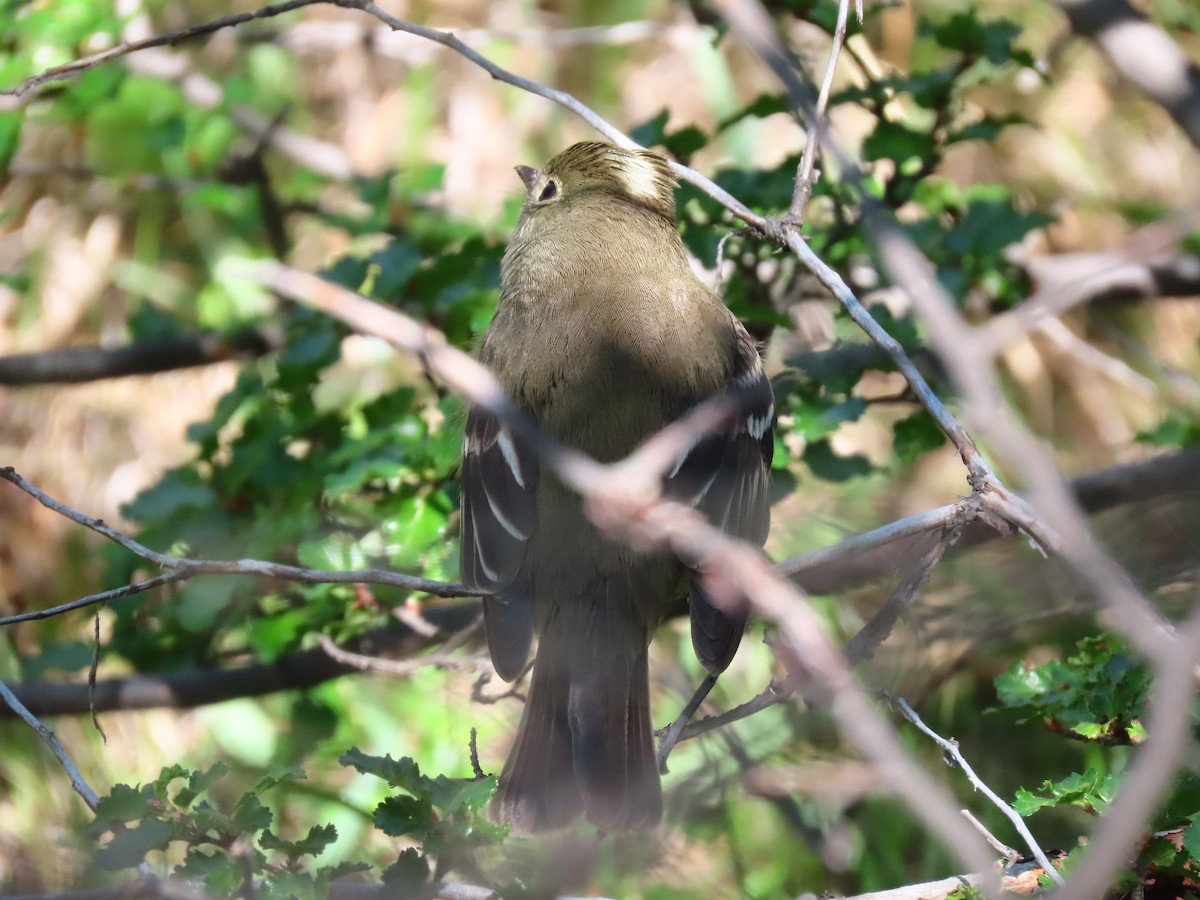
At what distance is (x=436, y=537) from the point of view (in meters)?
3.38

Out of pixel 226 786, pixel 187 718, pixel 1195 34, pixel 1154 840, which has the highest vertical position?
pixel 1195 34

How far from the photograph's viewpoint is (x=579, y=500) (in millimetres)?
2832

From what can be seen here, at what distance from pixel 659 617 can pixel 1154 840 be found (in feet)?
3.81

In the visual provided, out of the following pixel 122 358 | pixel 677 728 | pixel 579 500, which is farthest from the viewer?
pixel 122 358

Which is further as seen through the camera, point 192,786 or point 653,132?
point 653,132

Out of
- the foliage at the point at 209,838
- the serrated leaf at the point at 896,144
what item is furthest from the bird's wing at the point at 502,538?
the serrated leaf at the point at 896,144

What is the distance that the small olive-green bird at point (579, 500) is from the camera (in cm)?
262

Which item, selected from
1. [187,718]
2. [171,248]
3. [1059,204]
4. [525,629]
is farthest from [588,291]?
[171,248]

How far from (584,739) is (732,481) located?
0.71 meters

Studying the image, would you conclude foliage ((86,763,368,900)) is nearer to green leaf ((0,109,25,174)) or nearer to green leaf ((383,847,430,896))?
green leaf ((383,847,430,896))

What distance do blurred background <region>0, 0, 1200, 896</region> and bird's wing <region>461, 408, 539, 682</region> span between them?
0.20 meters

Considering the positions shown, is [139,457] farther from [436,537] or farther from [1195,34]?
[1195,34]

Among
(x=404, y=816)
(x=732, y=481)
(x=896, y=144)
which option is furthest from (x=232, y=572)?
(x=896, y=144)

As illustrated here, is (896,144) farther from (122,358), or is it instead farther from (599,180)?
(122,358)
